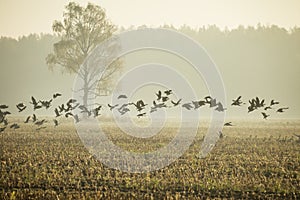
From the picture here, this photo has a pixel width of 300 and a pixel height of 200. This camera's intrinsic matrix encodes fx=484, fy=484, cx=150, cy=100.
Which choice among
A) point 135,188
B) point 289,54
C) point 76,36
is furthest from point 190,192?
point 289,54

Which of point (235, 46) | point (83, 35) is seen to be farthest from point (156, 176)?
point (235, 46)

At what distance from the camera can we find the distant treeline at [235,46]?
4240 inches

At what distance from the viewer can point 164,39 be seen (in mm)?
116250

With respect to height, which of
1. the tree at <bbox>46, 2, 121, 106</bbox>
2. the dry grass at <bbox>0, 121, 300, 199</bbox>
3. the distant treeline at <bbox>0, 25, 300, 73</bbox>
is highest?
the distant treeline at <bbox>0, 25, 300, 73</bbox>

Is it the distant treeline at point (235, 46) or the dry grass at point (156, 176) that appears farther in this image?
the distant treeline at point (235, 46)

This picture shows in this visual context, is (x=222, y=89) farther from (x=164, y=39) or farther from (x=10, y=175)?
(x=10, y=175)

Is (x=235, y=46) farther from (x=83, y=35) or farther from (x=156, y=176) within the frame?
(x=156, y=176)

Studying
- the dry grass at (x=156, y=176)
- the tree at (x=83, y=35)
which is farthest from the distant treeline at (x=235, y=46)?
the dry grass at (x=156, y=176)

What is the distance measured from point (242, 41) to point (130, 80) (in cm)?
3141

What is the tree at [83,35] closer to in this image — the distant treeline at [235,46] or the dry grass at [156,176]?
the dry grass at [156,176]

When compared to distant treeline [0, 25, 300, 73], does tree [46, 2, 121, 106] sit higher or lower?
lower

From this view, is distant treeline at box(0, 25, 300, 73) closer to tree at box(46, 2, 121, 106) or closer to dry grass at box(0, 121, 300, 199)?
tree at box(46, 2, 121, 106)

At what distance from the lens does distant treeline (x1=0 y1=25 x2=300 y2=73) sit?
107688 millimetres

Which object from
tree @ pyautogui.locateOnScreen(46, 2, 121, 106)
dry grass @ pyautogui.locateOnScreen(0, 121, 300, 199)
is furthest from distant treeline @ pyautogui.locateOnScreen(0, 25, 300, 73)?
dry grass @ pyautogui.locateOnScreen(0, 121, 300, 199)
